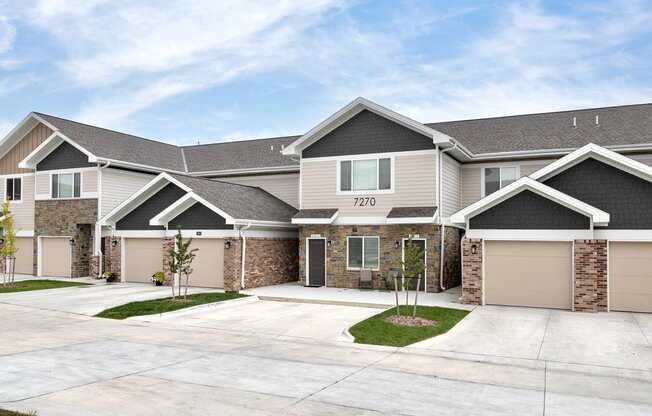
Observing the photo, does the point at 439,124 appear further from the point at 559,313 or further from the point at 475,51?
the point at 559,313

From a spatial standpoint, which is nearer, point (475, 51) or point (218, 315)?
point (218, 315)

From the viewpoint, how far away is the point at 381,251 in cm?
2088

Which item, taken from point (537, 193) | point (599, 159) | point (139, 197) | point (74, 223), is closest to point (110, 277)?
point (139, 197)

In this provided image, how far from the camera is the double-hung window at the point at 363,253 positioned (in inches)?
829

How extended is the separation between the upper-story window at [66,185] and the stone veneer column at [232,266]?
9.82m

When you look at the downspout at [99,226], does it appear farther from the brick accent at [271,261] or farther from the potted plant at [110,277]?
the brick accent at [271,261]

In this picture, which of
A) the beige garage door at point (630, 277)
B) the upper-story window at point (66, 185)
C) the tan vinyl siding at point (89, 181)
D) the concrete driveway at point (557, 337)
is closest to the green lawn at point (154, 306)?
the concrete driveway at point (557, 337)

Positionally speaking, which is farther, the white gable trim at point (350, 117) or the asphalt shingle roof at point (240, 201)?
the asphalt shingle roof at point (240, 201)

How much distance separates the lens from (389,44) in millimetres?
23891

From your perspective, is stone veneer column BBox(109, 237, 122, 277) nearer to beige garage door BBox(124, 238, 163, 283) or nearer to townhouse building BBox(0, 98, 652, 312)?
townhouse building BBox(0, 98, 652, 312)

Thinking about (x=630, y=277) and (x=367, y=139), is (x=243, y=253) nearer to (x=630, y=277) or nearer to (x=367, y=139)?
(x=367, y=139)

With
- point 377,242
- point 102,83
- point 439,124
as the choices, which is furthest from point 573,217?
point 102,83

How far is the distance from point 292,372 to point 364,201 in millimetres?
12464

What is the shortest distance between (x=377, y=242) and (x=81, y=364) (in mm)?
13029
